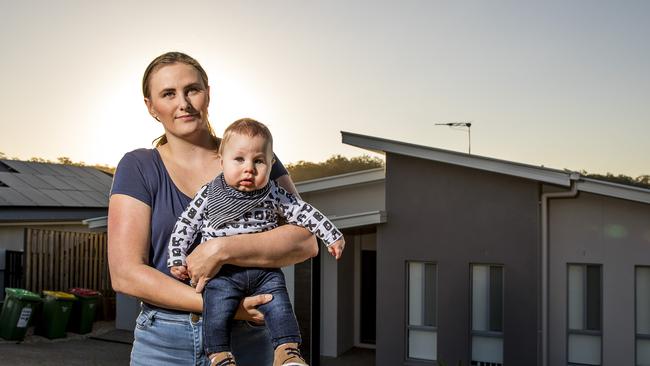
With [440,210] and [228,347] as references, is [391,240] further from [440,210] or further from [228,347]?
[228,347]

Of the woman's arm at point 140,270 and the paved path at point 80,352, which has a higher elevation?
the woman's arm at point 140,270

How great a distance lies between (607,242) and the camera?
11078mm

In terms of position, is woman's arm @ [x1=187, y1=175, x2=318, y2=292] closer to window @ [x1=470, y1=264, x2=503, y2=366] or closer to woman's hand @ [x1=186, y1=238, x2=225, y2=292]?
woman's hand @ [x1=186, y1=238, x2=225, y2=292]

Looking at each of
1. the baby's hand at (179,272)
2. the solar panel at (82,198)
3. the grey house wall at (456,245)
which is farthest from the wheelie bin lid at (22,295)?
the baby's hand at (179,272)

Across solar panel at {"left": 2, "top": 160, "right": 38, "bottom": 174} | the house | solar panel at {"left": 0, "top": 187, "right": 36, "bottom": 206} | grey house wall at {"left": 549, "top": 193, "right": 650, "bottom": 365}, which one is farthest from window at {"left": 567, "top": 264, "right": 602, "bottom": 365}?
solar panel at {"left": 2, "top": 160, "right": 38, "bottom": 174}

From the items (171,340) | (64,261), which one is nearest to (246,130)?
(171,340)

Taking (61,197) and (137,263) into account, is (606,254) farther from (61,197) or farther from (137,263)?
(61,197)

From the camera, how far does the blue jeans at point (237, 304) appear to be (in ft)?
7.73

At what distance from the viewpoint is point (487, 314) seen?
11688 mm

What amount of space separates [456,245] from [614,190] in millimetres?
2567

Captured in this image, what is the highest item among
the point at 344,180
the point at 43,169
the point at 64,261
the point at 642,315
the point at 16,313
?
the point at 43,169

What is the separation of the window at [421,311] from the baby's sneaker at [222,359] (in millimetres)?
9986

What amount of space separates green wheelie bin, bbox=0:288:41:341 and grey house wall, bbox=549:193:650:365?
9.65 m

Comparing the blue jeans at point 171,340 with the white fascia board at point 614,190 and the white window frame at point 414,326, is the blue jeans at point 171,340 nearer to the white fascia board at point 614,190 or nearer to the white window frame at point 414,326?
the white fascia board at point 614,190
